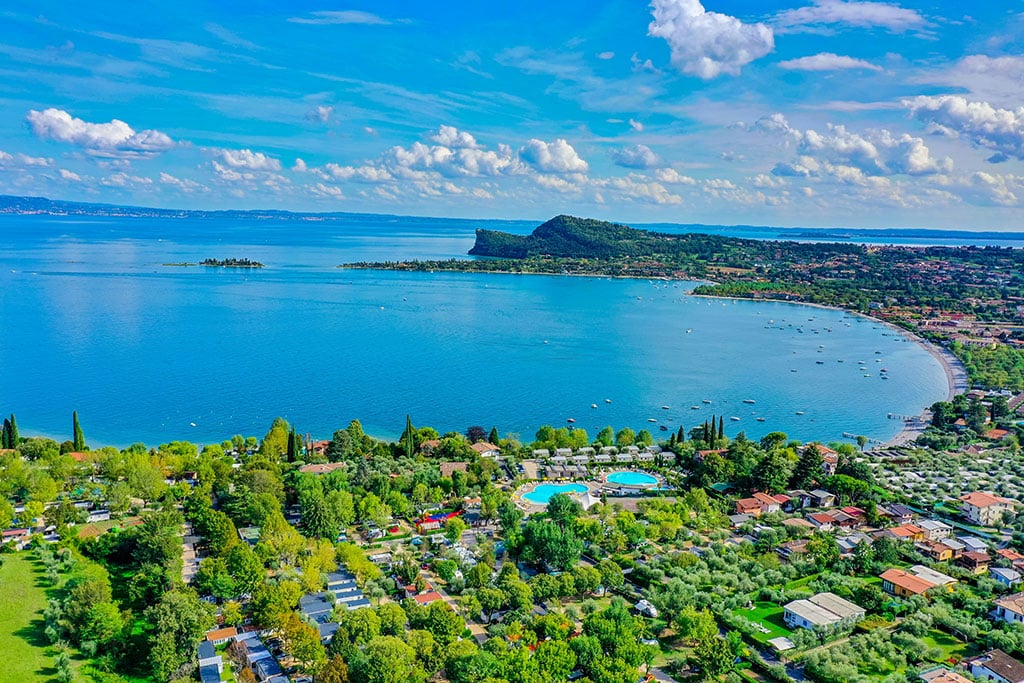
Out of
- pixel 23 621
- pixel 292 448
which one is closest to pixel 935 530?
pixel 292 448

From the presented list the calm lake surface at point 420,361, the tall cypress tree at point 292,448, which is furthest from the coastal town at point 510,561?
the calm lake surface at point 420,361

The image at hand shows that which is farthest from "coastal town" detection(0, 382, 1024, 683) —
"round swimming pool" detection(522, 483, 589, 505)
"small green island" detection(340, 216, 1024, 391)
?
"small green island" detection(340, 216, 1024, 391)

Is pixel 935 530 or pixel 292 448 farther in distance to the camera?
pixel 292 448

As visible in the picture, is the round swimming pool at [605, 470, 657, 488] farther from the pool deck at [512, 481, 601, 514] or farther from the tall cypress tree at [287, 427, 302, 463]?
the tall cypress tree at [287, 427, 302, 463]

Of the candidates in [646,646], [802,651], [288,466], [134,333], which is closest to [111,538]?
[288,466]

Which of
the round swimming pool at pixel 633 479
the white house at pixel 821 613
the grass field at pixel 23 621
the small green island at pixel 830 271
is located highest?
the small green island at pixel 830 271

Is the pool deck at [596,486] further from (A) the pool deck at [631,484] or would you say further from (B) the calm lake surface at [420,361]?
(B) the calm lake surface at [420,361]

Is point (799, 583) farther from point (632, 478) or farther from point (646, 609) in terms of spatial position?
point (632, 478)
